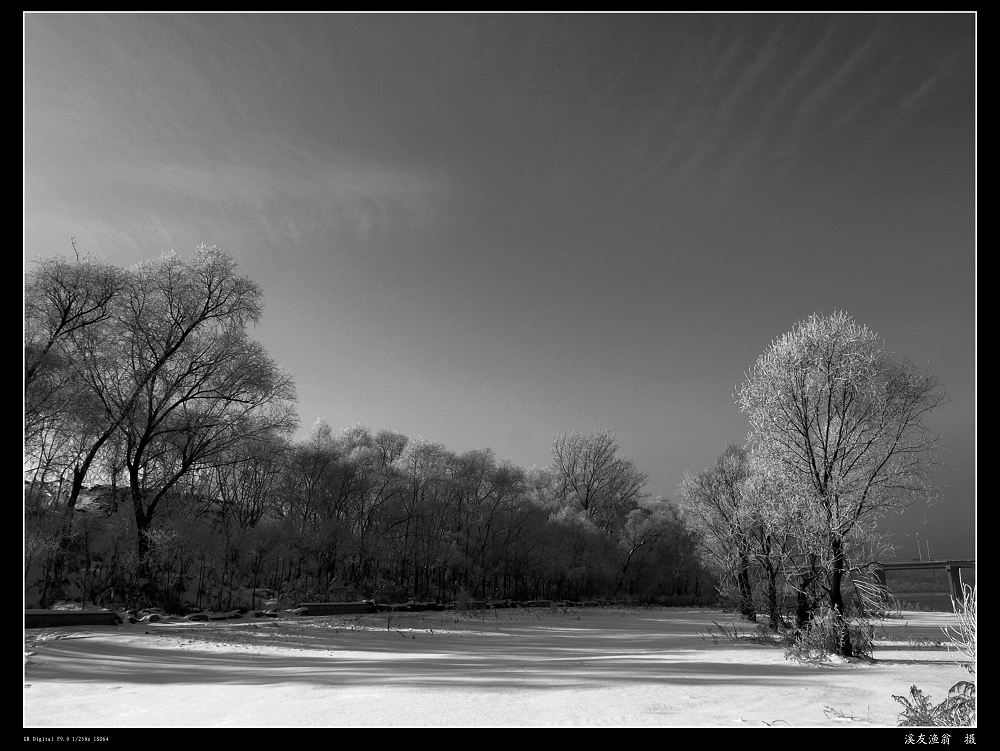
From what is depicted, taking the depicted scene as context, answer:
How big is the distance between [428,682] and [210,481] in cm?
2762

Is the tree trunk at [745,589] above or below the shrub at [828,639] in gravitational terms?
below

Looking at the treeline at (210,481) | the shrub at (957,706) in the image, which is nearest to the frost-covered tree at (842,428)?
the shrub at (957,706)

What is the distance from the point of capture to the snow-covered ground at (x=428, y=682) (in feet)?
20.9

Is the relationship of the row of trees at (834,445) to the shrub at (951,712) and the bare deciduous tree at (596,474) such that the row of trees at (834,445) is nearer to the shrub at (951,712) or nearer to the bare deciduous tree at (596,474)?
the shrub at (951,712)

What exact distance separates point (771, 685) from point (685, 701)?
271cm

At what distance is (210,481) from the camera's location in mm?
32094

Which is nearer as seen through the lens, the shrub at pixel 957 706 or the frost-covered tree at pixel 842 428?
the shrub at pixel 957 706

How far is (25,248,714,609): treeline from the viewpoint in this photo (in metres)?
21.7

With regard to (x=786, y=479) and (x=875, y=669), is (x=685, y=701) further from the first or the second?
(x=786, y=479)

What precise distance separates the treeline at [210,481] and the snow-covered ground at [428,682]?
6360 mm

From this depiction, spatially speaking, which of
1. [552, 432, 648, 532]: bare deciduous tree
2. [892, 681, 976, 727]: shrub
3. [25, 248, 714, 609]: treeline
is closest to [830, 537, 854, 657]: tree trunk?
[892, 681, 976, 727]: shrub
